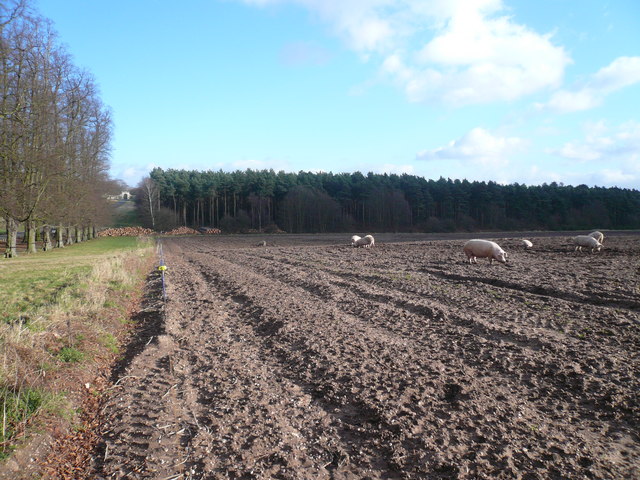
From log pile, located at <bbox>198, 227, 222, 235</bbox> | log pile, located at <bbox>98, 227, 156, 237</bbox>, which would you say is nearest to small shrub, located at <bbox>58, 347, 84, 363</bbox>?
log pile, located at <bbox>198, 227, 222, 235</bbox>

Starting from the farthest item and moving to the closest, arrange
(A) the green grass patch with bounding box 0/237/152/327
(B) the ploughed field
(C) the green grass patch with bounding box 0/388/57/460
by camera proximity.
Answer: (A) the green grass patch with bounding box 0/237/152/327
(C) the green grass patch with bounding box 0/388/57/460
(B) the ploughed field

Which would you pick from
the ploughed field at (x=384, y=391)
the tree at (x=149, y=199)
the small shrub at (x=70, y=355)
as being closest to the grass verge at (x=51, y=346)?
the small shrub at (x=70, y=355)

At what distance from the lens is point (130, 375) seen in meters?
6.30

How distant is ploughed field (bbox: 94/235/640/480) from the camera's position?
12.9 ft

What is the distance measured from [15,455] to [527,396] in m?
5.78

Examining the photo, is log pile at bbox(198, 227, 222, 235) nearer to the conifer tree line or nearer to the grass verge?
the conifer tree line

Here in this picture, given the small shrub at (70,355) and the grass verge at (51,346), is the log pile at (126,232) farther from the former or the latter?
the small shrub at (70,355)

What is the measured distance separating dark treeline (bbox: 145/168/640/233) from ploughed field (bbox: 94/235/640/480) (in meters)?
69.7

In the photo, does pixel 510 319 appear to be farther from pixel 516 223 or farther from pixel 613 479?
pixel 516 223

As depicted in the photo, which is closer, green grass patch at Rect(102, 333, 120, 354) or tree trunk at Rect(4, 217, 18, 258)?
green grass patch at Rect(102, 333, 120, 354)

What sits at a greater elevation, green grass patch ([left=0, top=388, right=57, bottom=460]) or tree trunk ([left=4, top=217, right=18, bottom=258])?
tree trunk ([left=4, top=217, right=18, bottom=258])

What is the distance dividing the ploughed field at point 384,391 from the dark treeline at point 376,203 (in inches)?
2743

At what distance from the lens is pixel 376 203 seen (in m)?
82.7

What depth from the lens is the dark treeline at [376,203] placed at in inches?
3155
